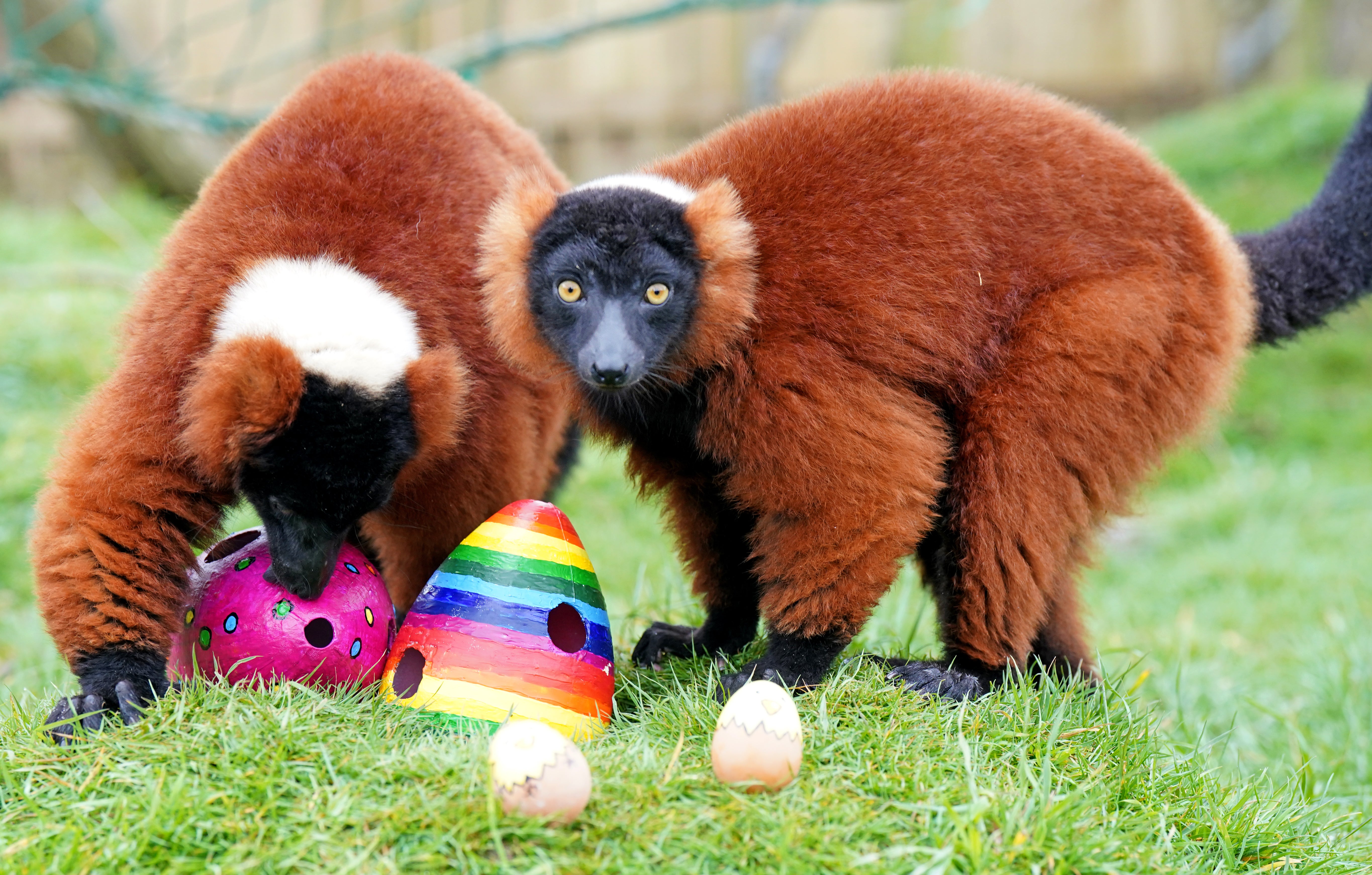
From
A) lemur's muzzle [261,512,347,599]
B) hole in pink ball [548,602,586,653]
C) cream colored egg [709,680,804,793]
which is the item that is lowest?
hole in pink ball [548,602,586,653]

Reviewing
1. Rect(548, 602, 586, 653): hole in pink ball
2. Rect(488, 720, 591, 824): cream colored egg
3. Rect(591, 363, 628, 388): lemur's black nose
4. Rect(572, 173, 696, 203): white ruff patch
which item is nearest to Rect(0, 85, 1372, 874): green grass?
Rect(488, 720, 591, 824): cream colored egg

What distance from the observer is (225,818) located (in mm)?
2576

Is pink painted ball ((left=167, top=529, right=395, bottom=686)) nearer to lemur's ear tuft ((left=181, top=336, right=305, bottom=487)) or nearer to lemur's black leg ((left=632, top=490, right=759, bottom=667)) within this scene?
lemur's ear tuft ((left=181, top=336, right=305, bottom=487))

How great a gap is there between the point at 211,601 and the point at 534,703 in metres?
1.04

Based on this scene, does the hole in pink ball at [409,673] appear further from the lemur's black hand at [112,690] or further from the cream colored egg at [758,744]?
the cream colored egg at [758,744]

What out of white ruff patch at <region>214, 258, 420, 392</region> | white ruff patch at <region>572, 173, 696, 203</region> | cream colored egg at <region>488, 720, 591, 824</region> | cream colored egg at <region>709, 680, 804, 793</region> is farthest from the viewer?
white ruff patch at <region>572, 173, 696, 203</region>

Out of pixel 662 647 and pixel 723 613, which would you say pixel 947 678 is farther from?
pixel 662 647

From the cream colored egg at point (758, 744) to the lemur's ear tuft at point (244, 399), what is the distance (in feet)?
4.47

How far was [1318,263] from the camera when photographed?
3.77 m

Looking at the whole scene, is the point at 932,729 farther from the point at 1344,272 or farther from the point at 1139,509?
the point at 1344,272

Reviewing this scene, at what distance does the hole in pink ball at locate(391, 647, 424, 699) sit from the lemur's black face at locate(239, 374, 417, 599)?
1.03 ft

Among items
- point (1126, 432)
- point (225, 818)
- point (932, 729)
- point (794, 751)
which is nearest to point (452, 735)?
point (225, 818)

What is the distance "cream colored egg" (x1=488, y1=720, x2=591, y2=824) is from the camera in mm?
2453

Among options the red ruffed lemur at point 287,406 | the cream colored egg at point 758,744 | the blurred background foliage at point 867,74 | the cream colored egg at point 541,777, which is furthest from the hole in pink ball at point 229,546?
the cream colored egg at point 758,744
